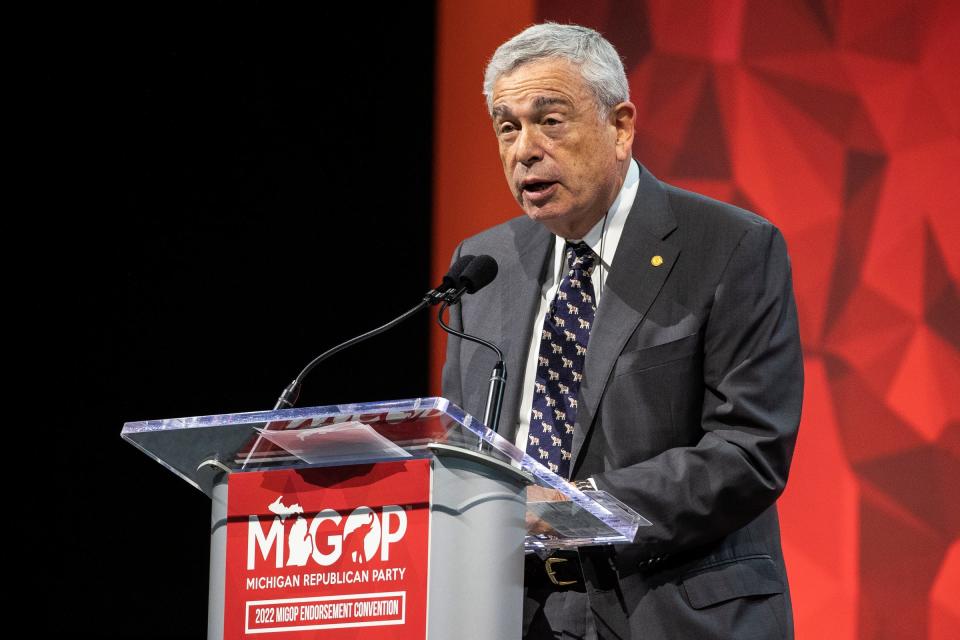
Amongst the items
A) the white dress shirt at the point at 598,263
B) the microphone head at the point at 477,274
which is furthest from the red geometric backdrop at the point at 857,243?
the microphone head at the point at 477,274

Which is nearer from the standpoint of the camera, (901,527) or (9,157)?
(901,527)

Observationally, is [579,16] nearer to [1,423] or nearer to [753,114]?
[753,114]

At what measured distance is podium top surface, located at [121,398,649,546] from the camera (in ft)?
4.98

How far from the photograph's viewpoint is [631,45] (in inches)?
143

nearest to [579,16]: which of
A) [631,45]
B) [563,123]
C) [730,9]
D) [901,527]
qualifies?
[631,45]

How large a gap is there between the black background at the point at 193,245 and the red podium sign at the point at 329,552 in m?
2.34

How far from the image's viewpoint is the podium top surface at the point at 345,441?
1518mm

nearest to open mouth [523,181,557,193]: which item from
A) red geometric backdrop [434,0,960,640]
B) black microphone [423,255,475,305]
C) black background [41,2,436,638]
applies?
black microphone [423,255,475,305]

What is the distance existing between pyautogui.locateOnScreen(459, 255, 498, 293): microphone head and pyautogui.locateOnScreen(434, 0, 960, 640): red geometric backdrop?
147 cm

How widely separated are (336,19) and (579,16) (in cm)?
93

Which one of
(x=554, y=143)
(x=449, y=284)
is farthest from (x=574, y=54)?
(x=449, y=284)

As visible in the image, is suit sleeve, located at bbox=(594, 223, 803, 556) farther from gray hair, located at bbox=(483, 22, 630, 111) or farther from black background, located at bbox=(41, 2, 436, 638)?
black background, located at bbox=(41, 2, 436, 638)

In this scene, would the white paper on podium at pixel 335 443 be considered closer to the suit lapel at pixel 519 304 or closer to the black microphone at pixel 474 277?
the black microphone at pixel 474 277

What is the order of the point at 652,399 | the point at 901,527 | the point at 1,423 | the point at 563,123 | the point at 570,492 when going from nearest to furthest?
the point at 570,492
the point at 652,399
the point at 563,123
the point at 901,527
the point at 1,423
